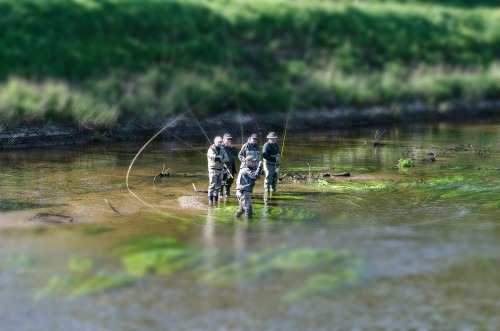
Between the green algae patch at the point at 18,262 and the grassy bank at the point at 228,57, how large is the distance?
18.2m

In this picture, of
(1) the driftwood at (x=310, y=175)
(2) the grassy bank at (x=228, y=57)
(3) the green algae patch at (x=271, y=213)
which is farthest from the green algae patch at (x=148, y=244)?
(2) the grassy bank at (x=228, y=57)

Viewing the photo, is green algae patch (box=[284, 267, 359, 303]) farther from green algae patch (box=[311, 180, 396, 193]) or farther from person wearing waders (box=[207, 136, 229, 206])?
green algae patch (box=[311, 180, 396, 193])

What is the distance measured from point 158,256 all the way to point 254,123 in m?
23.8

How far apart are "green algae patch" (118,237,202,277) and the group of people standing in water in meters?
2.79

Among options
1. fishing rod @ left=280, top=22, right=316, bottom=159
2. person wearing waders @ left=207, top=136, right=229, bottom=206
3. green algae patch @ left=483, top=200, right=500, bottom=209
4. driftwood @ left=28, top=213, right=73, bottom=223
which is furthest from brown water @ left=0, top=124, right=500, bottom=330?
fishing rod @ left=280, top=22, right=316, bottom=159

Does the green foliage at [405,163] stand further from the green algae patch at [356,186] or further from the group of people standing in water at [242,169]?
the group of people standing in water at [242,169]

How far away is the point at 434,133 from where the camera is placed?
40.1m

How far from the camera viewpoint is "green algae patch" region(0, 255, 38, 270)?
16234mm

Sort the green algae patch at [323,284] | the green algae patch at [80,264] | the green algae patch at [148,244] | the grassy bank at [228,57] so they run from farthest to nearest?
the grassy bank at [228,57]
the green algae patch at [148,244]
the green algae patch at [80,264]
the green algae patch at [323,284]

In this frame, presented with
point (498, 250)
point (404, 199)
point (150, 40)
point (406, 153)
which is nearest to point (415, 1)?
point (150, 40)

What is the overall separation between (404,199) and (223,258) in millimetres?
7737

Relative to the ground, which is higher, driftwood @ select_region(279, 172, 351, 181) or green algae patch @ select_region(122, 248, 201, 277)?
driftwood @ select_region(279, 172, 351, 181)

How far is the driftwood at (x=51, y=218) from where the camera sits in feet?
66.5

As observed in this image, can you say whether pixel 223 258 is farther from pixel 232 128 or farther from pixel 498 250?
pixel 232 128
